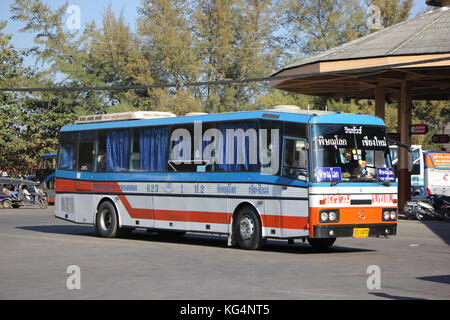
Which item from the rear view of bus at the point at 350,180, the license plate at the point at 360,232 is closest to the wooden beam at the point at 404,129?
the rear view of bus at the point at 350,180

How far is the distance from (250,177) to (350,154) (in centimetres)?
219

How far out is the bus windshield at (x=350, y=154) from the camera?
16094 mm

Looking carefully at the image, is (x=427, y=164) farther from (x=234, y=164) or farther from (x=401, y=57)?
(x=234, y=164)

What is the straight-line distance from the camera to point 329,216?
52.4ft

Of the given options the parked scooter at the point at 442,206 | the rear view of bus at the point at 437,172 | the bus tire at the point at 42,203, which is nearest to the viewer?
the parked scooter at the point at 442,206

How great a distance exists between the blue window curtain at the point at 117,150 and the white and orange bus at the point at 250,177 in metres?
0.03

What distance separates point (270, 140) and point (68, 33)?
48.2m

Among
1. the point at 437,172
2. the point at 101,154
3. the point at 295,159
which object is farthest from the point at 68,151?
the point at 437,172

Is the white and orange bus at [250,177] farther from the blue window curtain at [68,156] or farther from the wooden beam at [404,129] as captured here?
the wooden beam at [404,129]

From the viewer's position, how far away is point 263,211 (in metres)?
16.9

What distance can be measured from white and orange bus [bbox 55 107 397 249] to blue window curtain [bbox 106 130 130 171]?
0.03 metres

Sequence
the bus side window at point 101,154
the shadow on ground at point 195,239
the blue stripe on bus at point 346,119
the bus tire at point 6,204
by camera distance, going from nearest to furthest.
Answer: the blue stripe on bus at point 346,119 < the shadow on ground at point 195,239 < the bus side window at point 101,154 < the bus tire at point 6,204

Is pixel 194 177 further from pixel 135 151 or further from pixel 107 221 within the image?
pixel 107 221
